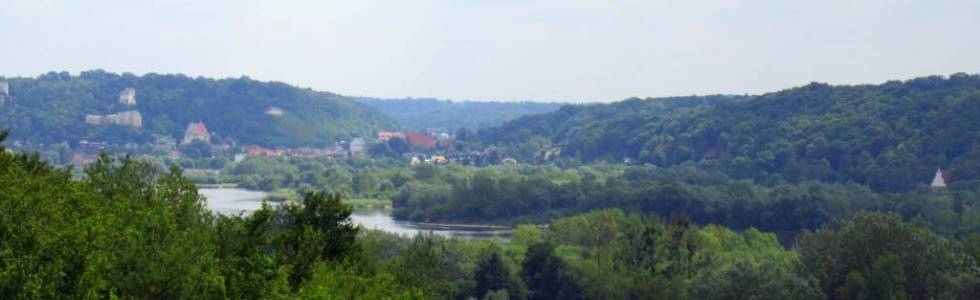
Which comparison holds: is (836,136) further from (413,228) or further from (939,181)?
(413,228)

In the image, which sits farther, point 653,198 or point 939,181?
point 939,181

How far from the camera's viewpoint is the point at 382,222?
325 ft

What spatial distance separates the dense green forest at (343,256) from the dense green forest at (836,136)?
51.0 meters

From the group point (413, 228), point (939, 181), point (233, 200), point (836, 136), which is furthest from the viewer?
point (836, 136)

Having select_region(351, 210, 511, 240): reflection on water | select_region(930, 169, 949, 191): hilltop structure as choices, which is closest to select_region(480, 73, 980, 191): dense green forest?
select_region(930, 169, 949, 191): hilltop structure

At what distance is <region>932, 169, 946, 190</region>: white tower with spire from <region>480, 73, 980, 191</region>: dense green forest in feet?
3.05

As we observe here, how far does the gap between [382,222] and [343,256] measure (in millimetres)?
68453

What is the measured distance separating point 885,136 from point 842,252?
3284 inches

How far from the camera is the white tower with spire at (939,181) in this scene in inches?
4361

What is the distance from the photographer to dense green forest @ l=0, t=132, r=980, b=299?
72.5ft

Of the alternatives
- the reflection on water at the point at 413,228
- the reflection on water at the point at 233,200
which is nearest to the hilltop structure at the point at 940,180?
the reflection on water at the point at 413,228

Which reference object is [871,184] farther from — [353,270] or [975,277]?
[353,270]

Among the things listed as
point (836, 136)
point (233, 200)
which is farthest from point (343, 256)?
point (836, 136)

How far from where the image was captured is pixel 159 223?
81.6 ft
